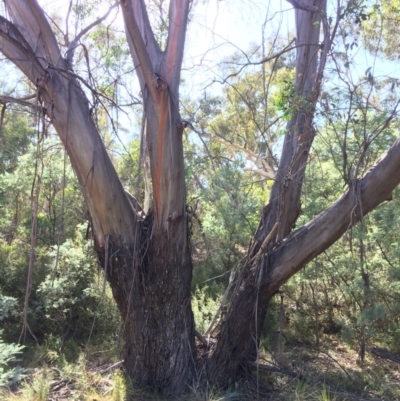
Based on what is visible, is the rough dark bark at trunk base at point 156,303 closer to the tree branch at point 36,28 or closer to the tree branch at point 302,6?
the tree branch at point 36,28

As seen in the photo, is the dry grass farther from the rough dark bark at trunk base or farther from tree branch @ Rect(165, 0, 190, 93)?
tree branch @ Rect(165, 0, 190, 93)

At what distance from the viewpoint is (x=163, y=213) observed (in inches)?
207

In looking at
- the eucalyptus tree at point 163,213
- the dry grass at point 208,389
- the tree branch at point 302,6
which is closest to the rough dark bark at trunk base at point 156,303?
the eucalyptus tree at point 163,213

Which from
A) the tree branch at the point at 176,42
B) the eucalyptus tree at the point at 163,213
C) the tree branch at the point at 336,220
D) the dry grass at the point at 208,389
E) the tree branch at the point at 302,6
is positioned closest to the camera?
the tree branch at the point at 336,220

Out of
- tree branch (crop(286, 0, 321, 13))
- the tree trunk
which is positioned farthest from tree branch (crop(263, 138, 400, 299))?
tree branch (crop(286, 0, 321, 13))

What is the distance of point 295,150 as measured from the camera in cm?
583

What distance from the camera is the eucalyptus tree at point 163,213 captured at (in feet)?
16.0

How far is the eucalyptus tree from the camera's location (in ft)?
→ 16.0

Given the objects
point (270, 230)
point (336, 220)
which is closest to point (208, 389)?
point (270, 230)

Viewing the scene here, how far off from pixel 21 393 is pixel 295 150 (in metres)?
4.39

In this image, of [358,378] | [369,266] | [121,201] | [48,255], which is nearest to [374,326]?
[369,266]

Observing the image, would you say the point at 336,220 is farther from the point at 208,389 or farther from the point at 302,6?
the point at 302,6

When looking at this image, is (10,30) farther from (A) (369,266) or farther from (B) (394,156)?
(A) (369,266)

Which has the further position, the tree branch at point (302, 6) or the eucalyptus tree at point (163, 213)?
the tree branch at point (302, 6)
